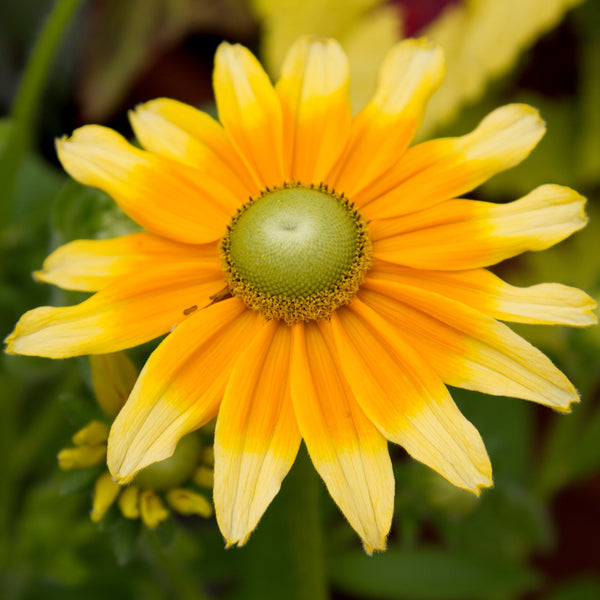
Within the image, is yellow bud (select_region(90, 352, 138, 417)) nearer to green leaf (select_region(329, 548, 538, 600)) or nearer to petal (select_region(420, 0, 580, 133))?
green leaf (select_region(329, 548, 538, 600))

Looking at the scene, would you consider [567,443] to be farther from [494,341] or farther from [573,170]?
[494,341]

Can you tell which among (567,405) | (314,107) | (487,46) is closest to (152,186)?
(314,107)

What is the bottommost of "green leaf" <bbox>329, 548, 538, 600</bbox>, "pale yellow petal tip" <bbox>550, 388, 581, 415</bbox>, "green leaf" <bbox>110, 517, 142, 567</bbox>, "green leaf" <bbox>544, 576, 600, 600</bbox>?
"green leaf" <bbox>544, 576, 600, 600</bbox>

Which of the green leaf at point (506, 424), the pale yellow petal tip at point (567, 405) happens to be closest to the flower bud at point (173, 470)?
the pale yellow petal tip at point (567, 405)

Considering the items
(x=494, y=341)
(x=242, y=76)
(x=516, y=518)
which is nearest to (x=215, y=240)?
(x=242, y=76)

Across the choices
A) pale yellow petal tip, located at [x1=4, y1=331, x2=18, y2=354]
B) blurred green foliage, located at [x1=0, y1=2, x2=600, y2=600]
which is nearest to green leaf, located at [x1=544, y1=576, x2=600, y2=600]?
blurred green foliage, located at [x1=0, y1=2, x2=600, y2=600]

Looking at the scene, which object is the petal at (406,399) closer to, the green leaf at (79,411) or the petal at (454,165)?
the petal at (454,165)
